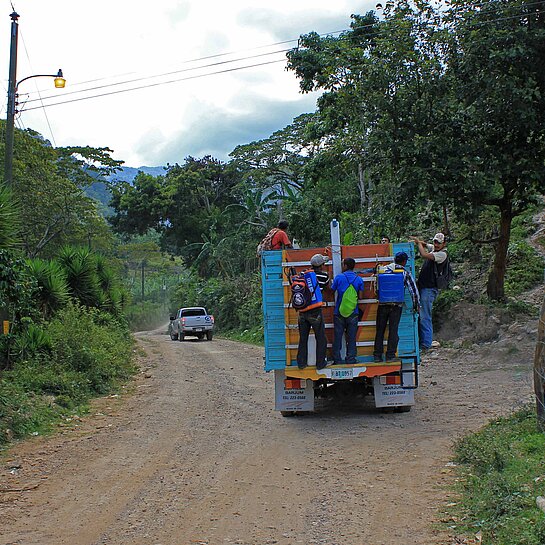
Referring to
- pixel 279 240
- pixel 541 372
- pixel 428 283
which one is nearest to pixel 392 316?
pixel 428 283

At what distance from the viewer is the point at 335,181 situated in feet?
100

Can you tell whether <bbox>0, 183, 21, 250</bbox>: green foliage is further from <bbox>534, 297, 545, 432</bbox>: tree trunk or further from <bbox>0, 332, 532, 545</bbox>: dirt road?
<bbox>534, 297, 545, 432</bbox>: tree trunk

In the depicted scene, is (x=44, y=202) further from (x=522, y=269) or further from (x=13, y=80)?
(x=522, y=269)

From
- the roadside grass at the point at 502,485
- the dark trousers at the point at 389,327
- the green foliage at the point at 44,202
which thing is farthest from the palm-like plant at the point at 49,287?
the roadside grass at the point at 502,485

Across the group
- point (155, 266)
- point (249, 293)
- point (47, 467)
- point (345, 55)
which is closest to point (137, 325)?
point (155, 266)

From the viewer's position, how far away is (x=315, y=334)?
9.80 meters

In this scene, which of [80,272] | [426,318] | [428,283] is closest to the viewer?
[426,318]

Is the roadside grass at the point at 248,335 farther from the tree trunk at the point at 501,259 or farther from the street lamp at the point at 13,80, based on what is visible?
the street lamp at the point at 13,80

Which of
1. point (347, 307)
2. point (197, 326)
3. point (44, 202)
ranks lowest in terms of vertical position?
point (197, 326)

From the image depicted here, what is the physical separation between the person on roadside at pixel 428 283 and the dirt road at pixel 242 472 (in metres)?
1.18

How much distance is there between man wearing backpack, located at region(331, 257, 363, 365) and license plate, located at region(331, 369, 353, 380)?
0.15 metres

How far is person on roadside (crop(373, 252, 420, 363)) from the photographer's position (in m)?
9.76

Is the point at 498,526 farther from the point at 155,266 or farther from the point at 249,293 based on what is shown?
the point at 155,266

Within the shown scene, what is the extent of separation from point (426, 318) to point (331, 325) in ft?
5.00
